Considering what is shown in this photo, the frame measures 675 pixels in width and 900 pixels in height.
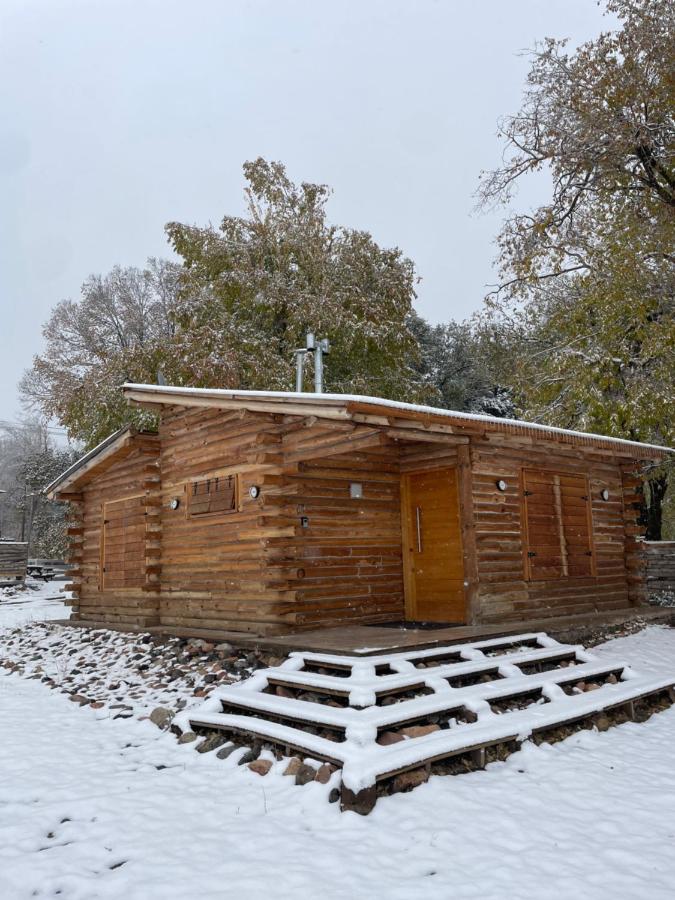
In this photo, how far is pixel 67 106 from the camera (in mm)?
172500

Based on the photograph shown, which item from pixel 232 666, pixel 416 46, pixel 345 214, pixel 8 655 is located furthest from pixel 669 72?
pixel 345 214

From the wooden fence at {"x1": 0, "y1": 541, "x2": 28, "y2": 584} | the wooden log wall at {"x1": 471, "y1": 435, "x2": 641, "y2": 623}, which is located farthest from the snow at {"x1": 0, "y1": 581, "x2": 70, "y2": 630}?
the wooden log wall at {"x1": 471, "y1": 435, "x2": 641, "y2": 623}

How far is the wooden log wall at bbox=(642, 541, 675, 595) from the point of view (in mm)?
15719

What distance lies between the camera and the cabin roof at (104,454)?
11.5 m

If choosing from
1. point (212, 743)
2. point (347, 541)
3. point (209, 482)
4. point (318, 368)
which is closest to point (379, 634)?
point (347, 541)

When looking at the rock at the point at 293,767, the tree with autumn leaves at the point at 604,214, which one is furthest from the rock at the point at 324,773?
the tree with autumn leaves at the point at 604,214

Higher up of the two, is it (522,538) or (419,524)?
(419,524)

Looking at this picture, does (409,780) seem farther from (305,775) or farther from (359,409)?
(359,409)

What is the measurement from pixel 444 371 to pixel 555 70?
15.3m

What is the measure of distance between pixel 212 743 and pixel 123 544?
684 centimetres

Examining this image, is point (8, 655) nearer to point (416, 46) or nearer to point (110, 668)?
point (110, 668)

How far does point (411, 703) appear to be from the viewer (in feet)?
19.7

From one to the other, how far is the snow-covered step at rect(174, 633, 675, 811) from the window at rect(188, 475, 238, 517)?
2834 millimetres

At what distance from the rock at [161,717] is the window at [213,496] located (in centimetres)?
313
